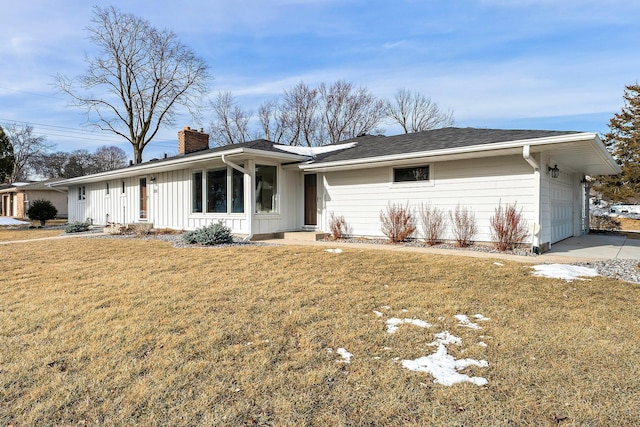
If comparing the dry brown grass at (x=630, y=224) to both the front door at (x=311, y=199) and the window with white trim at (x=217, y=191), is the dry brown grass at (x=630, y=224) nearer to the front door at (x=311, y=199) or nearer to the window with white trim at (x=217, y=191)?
the front door at (x=311, y=199)

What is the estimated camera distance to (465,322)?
363cm

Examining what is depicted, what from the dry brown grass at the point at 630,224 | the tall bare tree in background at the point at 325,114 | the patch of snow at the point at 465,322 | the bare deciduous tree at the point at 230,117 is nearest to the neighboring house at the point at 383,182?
the patch of snow at the point at 465,322

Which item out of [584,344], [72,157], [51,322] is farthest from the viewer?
[72,157]

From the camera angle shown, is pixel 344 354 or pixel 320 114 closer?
pixel 344 354

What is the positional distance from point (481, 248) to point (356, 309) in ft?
17.6

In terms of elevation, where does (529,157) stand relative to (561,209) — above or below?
above

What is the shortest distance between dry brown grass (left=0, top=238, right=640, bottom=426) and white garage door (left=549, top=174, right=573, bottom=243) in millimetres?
4804

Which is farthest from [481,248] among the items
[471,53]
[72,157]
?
[72,157]

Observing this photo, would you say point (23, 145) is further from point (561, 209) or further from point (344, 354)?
point (344, 354)

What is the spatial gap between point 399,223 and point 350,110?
23.0 m

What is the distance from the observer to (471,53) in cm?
1555

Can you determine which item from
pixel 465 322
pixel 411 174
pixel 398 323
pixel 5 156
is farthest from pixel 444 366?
pixel 5 156

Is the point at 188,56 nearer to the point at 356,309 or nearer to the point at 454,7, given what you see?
the point at 454,7

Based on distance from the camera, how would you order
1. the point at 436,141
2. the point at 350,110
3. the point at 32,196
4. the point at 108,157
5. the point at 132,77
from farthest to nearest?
1. the point at 108,157
2. the point at 350,110
3. the point at 32,196
4. the point at 132,77
5. the point at 436,141
